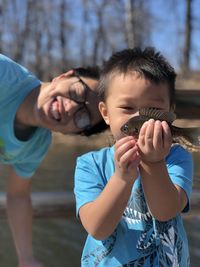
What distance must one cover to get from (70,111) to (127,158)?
922mm

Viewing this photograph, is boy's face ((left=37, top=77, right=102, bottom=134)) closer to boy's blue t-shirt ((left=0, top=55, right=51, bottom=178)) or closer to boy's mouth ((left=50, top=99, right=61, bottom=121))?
boy's mouth ((left=50, top=99, right=61, bottom=121))

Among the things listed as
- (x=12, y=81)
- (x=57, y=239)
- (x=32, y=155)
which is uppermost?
(x=12, y=81)

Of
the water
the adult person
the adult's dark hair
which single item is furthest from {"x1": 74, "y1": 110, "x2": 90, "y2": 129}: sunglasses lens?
the water

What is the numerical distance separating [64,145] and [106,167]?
40.5 feet

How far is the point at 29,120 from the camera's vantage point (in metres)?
2.37

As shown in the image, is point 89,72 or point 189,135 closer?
point 189,135

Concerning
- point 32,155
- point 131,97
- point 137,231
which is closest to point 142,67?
point 131,97

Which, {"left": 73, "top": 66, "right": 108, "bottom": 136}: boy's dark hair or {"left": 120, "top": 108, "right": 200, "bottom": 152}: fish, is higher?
{"left": 120, "top": 108, "right": 200, "bottom": 152}: fish

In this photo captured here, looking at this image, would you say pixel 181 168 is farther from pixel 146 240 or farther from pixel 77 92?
pixel 77 92

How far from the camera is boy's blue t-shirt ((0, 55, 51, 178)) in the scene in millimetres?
2375

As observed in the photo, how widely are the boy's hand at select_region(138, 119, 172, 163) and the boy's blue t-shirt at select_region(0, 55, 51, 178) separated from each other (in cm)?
115

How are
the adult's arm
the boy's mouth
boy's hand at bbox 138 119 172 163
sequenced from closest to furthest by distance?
boy's hand at bbox 138 119 172 163 < the boy's mouth < the adult's arm

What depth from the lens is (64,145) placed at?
14.0m

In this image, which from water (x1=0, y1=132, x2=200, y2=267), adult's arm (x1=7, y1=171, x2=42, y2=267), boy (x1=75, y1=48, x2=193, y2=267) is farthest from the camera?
Result: water (x1=0, y1=132, x2=200, y2=267)
